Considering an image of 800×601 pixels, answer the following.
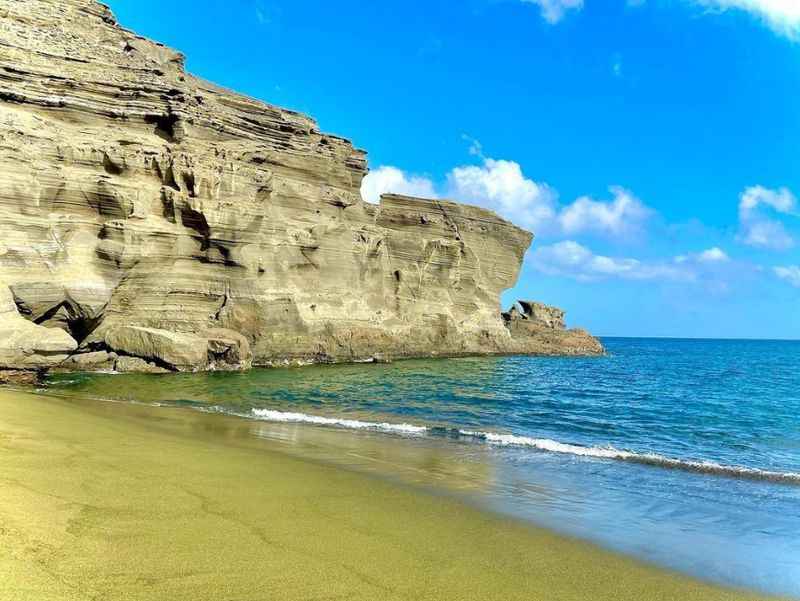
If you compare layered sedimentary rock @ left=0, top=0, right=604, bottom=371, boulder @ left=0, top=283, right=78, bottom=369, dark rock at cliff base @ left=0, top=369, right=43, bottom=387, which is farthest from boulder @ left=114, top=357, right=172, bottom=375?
dark rock at cliff base @ left=0, top=369, right=43, bottom=387

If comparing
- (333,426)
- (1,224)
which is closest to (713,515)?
(333,426)

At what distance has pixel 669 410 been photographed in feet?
65.9

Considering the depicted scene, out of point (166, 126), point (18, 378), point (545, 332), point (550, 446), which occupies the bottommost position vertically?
point (18, 378)

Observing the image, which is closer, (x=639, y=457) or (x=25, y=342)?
(x=639, y=457)

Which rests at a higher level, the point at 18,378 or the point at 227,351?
the point at 227,351

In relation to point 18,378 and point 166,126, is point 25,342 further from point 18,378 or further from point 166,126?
point 166,126

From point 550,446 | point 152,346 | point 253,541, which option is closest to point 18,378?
point 152,346

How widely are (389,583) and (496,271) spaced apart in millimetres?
48515

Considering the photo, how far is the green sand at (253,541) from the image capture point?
3.79 meters

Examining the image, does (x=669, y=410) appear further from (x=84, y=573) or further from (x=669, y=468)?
(x=84, y=573)

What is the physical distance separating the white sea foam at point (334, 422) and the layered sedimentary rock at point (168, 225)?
965 centimetres

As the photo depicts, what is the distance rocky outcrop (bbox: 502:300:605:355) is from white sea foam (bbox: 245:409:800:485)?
42467mm

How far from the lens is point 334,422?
48.5 ft

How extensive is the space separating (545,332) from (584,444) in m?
51.4
